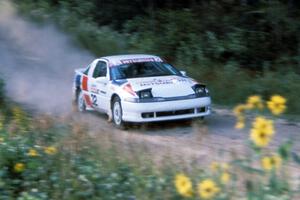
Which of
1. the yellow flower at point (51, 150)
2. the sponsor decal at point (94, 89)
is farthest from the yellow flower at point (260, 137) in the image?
the sponsor decal at point (94, 89)

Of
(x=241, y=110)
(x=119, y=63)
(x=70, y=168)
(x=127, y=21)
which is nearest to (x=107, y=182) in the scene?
(x=70, y=168)

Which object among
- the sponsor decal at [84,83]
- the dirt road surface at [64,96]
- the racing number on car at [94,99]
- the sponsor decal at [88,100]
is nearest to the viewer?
the dirt road surface at [64,96]

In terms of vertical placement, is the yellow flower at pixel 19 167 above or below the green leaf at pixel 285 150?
below

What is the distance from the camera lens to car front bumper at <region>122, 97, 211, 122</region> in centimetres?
1310

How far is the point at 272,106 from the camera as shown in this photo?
481cm

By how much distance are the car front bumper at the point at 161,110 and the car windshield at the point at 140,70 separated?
1037 millimetres

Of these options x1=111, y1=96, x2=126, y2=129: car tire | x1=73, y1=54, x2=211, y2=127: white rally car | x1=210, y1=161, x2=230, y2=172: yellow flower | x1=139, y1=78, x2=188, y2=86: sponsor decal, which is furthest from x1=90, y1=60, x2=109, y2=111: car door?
x1=210, y1=161, x2=230, y2=172: yellow flower

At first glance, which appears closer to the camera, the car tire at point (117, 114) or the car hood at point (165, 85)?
the car hood at point (165, 85)

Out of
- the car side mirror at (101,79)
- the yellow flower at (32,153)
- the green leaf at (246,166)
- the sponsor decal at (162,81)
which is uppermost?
the car side mirror at (101,79)

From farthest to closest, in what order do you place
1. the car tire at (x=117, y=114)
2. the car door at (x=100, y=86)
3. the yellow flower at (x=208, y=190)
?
the car door at (x=100, y=86)
the car tire at (x=117, y=114)
the yellow flower at (x=208, y=190)

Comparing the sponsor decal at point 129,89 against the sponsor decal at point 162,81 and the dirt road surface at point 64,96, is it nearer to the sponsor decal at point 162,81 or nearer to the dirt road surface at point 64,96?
the sponsor decal at point 162,81

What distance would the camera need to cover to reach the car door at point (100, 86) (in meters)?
14.5

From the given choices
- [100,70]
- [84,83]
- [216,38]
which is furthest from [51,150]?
[216,38]

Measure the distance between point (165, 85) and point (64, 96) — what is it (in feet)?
19.6
